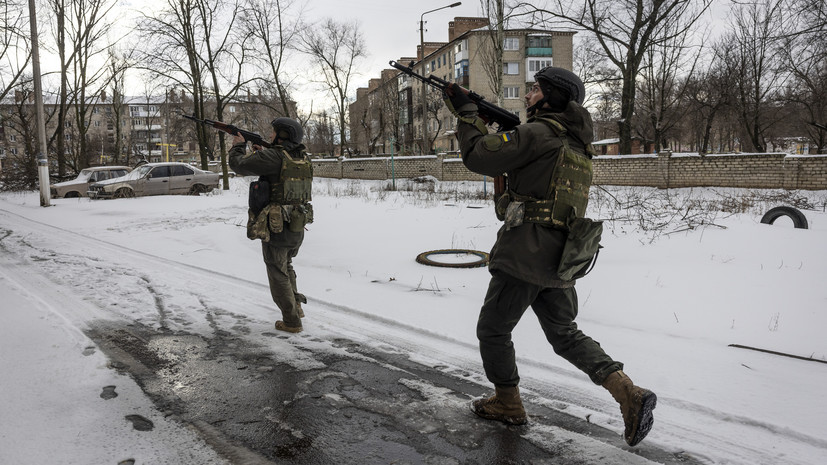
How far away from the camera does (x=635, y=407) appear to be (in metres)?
2.39

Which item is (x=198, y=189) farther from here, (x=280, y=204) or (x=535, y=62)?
(x=535, y=62)

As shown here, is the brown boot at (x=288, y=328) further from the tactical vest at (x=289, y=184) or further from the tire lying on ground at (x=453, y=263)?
the tire lying on ground at (x=453, y=263)

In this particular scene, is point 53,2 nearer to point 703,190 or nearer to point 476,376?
point 476,376

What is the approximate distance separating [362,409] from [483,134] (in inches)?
A: 68.3

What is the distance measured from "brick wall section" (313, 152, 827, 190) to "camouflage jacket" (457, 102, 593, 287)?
22.1 m

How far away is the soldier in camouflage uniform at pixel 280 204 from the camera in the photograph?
14.1 ft

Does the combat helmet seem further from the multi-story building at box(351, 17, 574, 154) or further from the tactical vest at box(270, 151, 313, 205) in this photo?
the multi-story building at box(351, 17, 574, 154)

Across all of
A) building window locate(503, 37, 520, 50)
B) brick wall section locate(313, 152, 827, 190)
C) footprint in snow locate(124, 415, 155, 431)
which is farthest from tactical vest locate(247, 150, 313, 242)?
building window locate(503, 37, 520, 50)

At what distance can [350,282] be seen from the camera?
6324 millimetres

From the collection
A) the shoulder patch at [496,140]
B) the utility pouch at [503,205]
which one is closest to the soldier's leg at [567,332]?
the utility pouch at [503,205]

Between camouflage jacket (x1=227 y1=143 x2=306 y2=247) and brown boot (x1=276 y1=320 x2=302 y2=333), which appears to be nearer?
camouflage jacket (x1=227 y1=143 x2=306 y2=247)

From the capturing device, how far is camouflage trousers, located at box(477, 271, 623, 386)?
2605 millimetres

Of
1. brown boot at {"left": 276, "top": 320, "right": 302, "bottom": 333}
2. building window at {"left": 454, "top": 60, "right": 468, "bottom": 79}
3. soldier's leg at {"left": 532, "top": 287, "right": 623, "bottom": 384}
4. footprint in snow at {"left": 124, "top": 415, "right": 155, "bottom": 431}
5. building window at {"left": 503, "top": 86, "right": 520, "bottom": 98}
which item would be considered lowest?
footprint in snow at {"left": 124, "top": 415, "right": 155, "bottom": 431}

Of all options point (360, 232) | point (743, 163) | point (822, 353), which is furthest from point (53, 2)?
point (743, 163)
